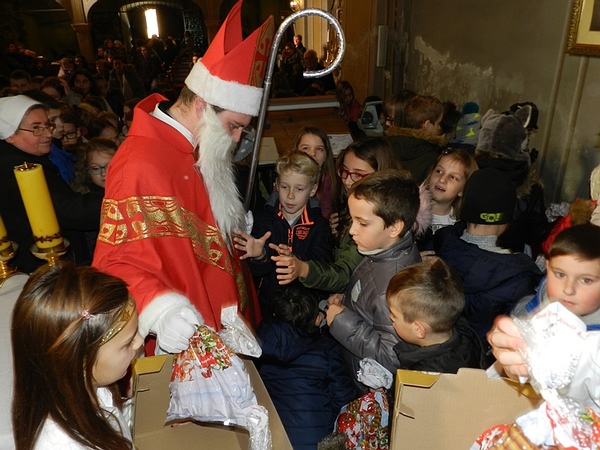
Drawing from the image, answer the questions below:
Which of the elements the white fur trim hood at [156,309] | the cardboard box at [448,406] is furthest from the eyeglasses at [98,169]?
the cardboard box at [448,406]

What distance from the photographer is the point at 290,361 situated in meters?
2.01

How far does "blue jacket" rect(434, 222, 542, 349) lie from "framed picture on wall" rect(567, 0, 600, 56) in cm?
222

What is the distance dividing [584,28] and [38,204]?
3.90 meters

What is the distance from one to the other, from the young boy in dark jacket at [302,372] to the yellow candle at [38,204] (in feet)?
3.02

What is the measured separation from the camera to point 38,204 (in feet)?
4.69

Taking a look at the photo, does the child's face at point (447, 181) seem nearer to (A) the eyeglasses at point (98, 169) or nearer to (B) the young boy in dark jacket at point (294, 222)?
(B) the young boy in dark jacket at point (294, 222)

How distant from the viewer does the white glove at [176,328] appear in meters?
1.49

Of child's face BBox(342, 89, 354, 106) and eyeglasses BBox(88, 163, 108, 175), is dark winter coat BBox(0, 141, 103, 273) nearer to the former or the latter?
eyeglasses BBox(88, 163, 108, 175)

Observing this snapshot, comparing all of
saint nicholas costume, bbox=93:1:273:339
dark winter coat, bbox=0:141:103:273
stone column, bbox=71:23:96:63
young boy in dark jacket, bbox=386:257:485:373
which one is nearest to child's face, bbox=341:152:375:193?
saint nicholas costume, bbox=93:1:273:339

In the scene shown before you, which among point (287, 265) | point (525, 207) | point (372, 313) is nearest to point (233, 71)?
point (287, 265)

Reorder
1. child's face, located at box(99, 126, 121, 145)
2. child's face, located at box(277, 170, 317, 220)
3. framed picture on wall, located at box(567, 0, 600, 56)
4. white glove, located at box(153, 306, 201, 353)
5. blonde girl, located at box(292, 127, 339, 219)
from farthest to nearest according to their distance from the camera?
child's face, located at box(99, 126, 121, 145) → framed picture on wall, located at box(567, 0, 600, 56) → blonde girl, located at box(292, 127, 339, 219) → child's face, located at box(277, 170, 317, 220) → white glove, located at box(153, 306, 201, 353)

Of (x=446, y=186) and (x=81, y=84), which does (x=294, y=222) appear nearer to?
(x=446, y=186)

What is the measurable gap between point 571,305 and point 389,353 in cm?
69

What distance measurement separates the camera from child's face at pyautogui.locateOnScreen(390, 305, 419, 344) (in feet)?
5.55
